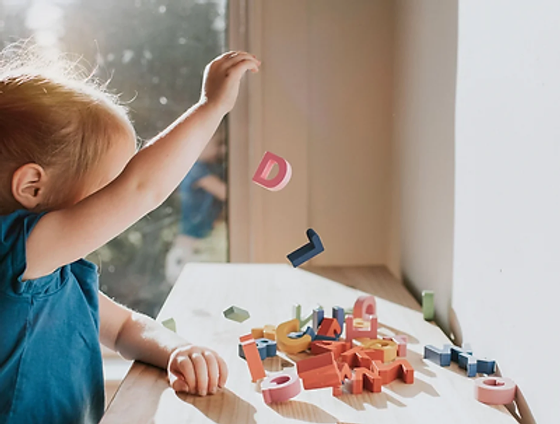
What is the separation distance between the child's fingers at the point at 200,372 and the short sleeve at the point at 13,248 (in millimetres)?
200

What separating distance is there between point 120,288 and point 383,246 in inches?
25.9

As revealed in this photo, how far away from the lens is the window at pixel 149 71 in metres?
1.52

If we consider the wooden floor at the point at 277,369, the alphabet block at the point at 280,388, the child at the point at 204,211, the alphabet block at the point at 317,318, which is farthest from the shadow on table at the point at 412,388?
the child at the point at 204,211

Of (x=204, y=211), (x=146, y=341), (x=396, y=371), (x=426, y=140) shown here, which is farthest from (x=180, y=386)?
(x=204, y=211)

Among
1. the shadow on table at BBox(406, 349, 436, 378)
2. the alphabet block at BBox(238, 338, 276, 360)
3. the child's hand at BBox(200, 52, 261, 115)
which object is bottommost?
Result: the shadow on table at BBox(406, 349, 436, 378)

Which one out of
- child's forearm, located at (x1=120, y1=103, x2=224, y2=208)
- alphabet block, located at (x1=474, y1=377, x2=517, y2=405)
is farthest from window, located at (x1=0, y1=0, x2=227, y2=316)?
alphabet block, located at (x1=474, y1=377, x2=517, y2=405)

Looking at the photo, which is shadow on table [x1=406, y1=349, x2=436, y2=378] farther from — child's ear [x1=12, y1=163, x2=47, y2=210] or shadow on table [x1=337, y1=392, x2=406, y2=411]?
child's ear [x1=12, y1=163, x2=47, y2=210]

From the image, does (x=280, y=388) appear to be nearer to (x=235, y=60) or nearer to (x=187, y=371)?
(x=187, y=371)

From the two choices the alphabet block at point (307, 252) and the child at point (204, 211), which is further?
the child at point (204, 211)

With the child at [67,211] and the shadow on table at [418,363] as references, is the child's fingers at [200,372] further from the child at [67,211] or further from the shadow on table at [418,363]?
the shadow on table at [418,363]

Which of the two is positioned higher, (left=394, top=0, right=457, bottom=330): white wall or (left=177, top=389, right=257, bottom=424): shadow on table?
(left=394, top=0, right=457, bottom=330): white wall

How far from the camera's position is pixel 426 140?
3.63 ft

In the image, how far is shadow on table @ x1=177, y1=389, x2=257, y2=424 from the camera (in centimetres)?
62

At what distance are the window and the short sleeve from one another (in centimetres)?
92
